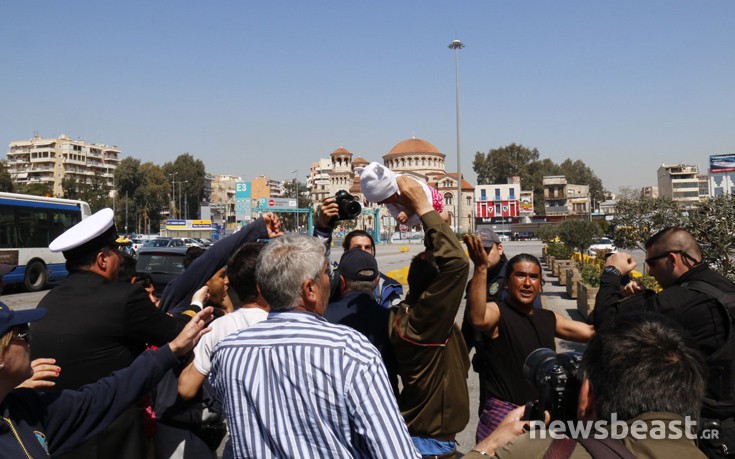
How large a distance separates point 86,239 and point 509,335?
230 centimetres

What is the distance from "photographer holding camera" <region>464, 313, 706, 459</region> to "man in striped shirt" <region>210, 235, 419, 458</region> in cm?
31

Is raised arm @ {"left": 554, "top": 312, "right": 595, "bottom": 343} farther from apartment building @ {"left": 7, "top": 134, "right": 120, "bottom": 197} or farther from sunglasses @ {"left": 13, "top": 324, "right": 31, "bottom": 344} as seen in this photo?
apartment building @ {"left": 7, "top": 134, "right": 120, "bottom": 197}

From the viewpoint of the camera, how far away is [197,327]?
8.27 ft

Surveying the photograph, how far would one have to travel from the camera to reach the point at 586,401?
1.69 metres

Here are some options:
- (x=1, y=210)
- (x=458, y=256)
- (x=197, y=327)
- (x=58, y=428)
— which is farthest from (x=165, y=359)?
(x=1, y=210)

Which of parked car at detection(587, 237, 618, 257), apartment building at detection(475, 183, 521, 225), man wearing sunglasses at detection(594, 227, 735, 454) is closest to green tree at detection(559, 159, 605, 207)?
apartment building at detection(475, 183, 521, 225)

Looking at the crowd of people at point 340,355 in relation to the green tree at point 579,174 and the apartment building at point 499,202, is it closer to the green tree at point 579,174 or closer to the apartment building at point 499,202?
the apartment building at point 499,202

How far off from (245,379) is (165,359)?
25.1 inches

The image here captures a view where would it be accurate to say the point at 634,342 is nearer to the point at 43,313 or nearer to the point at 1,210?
the point at 43,313

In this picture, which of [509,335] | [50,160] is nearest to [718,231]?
[509,335]

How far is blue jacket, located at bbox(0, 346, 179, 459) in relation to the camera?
1.88 meters

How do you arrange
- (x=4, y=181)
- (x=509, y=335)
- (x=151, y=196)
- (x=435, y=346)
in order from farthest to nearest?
(x=151, y=196) < (x=4, y=181) < (x=509, y=335) < (x=435, y=346)

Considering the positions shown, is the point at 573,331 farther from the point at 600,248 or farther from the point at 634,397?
the point at 600,248
